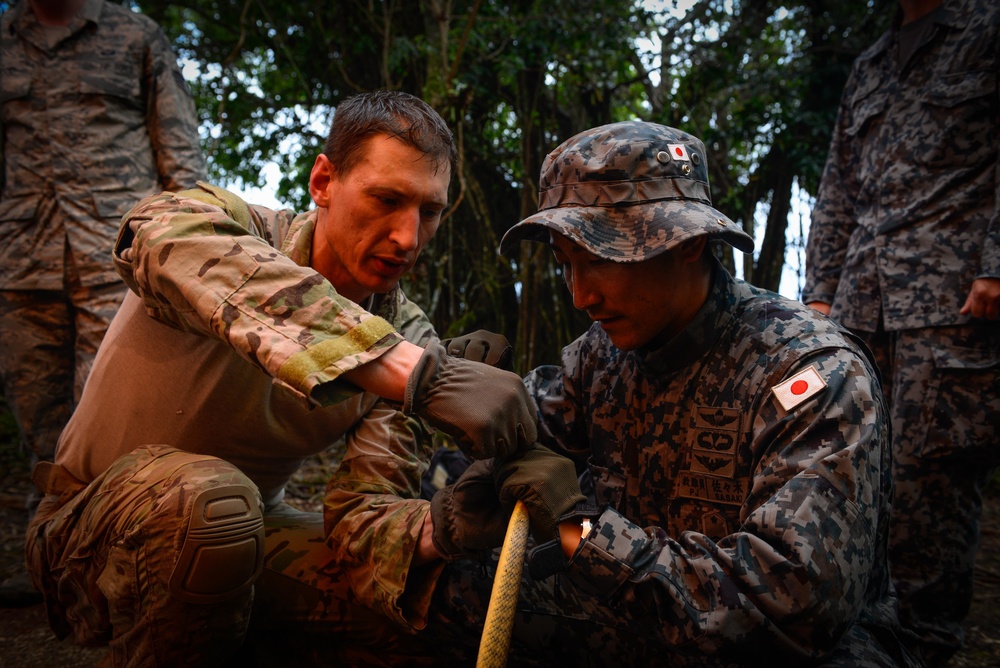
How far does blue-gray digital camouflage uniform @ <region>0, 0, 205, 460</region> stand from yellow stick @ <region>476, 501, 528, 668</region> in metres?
2.32

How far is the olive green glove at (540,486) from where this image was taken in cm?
160

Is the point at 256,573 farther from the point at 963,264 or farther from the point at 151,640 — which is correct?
the point at 963,264

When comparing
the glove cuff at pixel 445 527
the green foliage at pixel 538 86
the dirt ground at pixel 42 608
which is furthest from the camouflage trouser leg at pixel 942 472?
the green foliage at pixel 538 86

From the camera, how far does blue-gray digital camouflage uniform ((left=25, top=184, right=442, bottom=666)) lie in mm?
1549

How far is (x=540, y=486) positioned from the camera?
1.60 meters

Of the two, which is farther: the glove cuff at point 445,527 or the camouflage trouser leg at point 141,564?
the glove cuff at point 445,527

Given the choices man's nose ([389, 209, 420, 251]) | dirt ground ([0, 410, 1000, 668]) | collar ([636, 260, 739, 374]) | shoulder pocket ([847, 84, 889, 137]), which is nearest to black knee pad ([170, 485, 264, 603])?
man's nose ([389, 209, 420, 251])

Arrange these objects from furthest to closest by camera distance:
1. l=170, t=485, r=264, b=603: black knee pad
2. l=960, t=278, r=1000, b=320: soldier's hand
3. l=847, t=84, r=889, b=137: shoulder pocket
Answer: l=847, t=84, r=889, b=137: shoulder pocket → l=960, t=278, r=1000, b=320: soldier's hand → l=170, t=485, r=264, b=603: black knee pad

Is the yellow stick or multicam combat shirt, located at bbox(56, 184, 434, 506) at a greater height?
multicam combat shirt, located at bbox(56, 184, 434, 506)

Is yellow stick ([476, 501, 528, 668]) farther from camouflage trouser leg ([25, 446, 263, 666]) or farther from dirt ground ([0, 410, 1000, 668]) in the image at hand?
dirt ground ([0, 410, 1000, 668])

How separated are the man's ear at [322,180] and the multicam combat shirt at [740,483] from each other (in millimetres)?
880

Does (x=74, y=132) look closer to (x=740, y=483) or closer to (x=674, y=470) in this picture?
(x=674, y=470)

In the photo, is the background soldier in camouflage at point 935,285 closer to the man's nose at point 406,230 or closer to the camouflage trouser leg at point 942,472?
the camouflage trouser leg at point 942,472

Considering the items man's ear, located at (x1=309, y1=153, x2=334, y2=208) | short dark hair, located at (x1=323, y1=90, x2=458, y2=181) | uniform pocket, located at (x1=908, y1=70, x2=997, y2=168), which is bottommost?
man's ear, located at (x1=309, y1=153, x2=334, y2=208)
